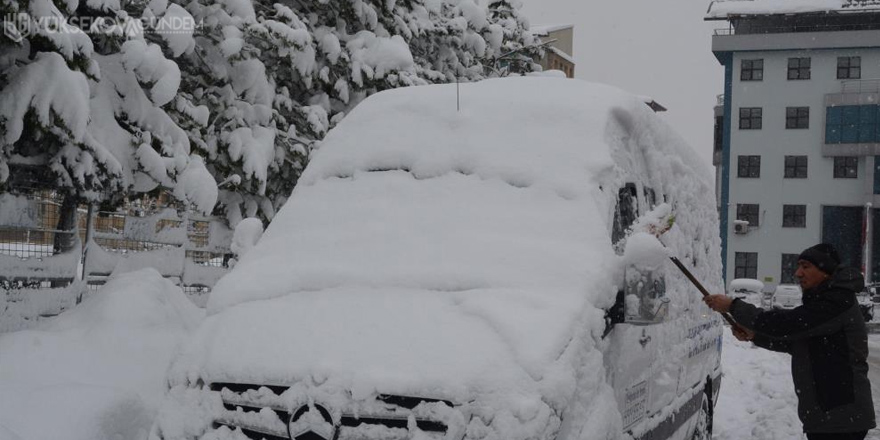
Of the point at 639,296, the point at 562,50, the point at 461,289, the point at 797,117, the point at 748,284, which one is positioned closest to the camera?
the point at 461,289

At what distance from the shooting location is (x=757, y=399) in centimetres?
1116

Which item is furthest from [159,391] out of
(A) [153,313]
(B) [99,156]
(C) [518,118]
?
(C) [518,118]

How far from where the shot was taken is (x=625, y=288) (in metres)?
4.44

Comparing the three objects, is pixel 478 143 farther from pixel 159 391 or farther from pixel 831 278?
pixel 159 391

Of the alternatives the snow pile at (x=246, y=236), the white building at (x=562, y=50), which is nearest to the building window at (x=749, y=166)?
the white building at (x=562, y=50)

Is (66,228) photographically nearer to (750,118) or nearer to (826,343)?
(826,343)

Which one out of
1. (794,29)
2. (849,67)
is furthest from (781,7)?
(849,67)

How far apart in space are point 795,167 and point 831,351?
171 ft

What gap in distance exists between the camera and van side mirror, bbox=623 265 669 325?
14.3ft

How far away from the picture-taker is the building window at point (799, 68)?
54344mm

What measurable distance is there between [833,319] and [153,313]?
571cm

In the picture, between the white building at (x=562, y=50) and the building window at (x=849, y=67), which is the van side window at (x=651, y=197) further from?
the white building at (x=562, y=50)

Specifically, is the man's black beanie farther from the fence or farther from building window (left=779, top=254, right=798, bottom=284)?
building window (left=779, top=254, right=798, bottom=284)

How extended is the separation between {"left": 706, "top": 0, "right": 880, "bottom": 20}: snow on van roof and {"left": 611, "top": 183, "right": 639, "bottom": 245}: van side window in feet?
178
